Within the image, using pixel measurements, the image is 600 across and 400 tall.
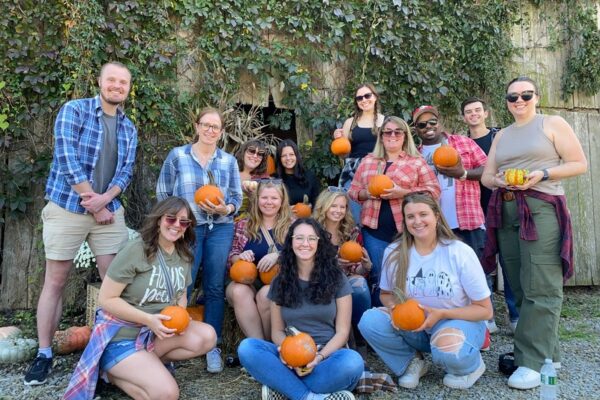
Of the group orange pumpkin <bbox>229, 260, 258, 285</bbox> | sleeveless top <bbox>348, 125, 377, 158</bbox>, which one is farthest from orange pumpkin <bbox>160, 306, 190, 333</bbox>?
sleeveless top <bbox>348, 125, 377, 158</bbox>

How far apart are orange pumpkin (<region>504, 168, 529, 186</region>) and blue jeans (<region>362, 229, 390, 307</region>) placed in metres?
1.14

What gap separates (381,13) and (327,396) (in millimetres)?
4582

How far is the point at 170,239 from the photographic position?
10.6 ft

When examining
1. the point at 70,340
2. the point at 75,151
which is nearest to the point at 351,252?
the point at 75,151

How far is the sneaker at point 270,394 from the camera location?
305cm

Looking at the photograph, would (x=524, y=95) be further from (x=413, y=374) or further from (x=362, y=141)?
(x=413, y=374)

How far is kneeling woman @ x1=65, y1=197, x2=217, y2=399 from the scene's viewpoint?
3.00 m

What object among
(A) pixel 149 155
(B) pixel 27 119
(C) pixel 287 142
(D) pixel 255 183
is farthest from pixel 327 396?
(B) pixel 27 119

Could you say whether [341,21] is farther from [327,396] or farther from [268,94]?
[327,396]

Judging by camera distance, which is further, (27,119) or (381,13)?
(381,13)

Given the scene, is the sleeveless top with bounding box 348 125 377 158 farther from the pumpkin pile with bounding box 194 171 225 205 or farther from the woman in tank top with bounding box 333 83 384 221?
the pumpkin pile with bounding box 194 171 225 205

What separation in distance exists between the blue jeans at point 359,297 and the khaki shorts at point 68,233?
190 centimetres

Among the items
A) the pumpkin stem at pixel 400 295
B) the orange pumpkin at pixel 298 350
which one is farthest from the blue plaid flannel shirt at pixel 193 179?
the pumpkin stem at pixel 400 295

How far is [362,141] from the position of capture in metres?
4.77
